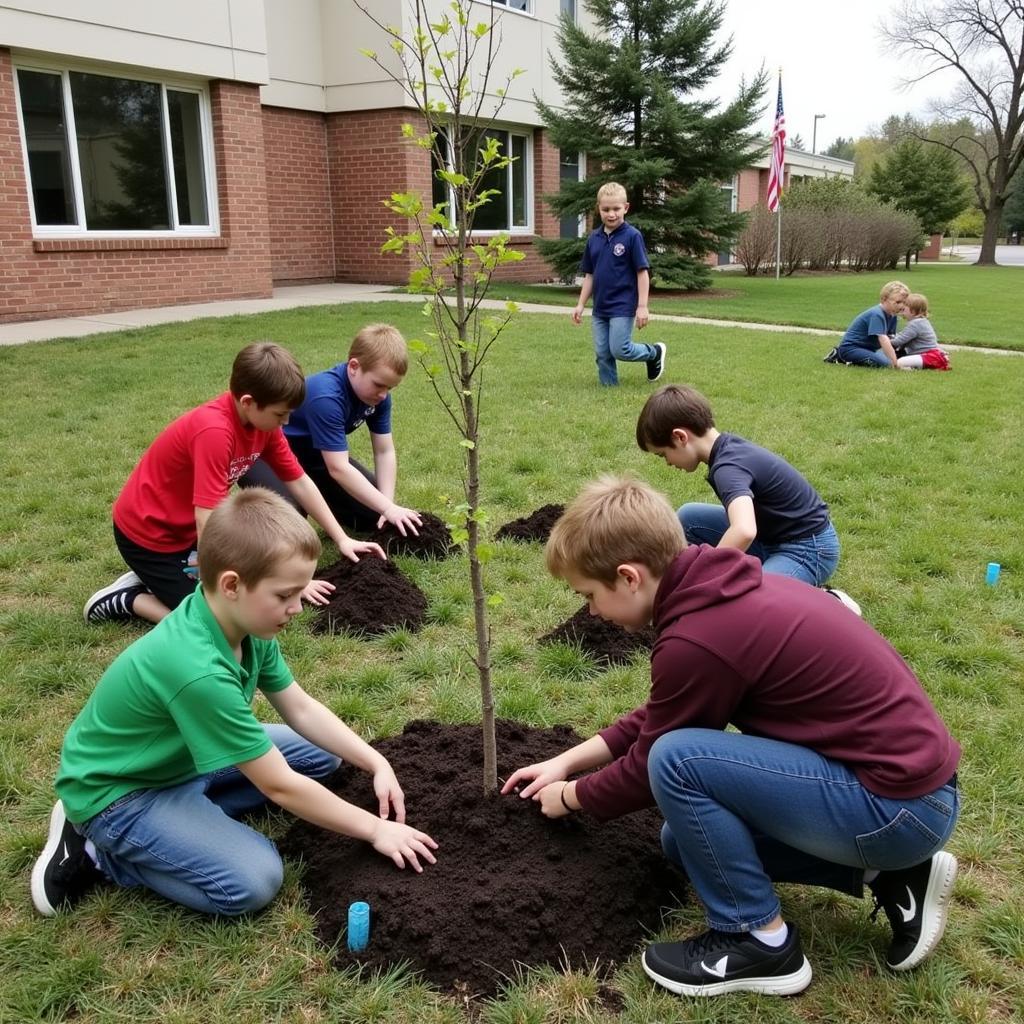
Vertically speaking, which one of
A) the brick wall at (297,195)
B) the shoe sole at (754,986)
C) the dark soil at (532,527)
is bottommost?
the shoe sole at (754,986)

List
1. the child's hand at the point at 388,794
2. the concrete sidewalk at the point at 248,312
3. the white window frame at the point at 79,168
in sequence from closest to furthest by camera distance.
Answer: the child's hand at the point at 388,794, the concrete sidewalk at the point at 248,312, the white window frame at the point at 79,168

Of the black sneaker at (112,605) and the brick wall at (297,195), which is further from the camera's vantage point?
the brick wall at (297,195)

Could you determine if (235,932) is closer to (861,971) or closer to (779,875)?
(779,875)

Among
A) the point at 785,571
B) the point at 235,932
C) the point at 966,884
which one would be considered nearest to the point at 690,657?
the point at 966,884

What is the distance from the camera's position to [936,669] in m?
3.91

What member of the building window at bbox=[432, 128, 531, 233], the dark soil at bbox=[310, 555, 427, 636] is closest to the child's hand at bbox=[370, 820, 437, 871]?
the dark soil at bbox=[310, 555, 427, 636]

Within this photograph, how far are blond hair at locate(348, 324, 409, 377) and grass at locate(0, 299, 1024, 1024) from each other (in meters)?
1.07

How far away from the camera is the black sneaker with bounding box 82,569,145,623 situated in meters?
4.34

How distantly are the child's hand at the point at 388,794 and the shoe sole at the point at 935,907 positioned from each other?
1.35 m

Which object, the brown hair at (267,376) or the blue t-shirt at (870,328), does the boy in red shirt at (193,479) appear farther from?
the blue t-shirt at (870,328)

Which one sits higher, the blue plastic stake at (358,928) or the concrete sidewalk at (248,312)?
the concrete sidewalk at (248,312)

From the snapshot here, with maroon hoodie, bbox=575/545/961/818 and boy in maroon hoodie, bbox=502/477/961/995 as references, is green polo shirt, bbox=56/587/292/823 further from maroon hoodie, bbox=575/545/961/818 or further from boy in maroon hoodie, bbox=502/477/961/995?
maroon hoodie, bbox=575/545/961/818

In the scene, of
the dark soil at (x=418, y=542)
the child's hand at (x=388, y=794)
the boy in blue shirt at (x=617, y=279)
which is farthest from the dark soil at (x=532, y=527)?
the boy in blue shirt at (x=617, y=279)

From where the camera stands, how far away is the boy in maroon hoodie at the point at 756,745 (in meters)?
2.17
